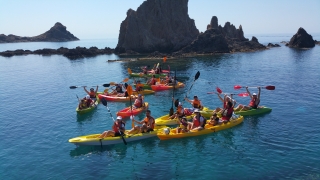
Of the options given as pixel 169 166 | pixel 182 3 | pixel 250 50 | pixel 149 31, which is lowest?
pixel 169 166

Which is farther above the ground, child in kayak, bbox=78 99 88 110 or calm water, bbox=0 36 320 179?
child in kayak, bbox=78 99 88 110

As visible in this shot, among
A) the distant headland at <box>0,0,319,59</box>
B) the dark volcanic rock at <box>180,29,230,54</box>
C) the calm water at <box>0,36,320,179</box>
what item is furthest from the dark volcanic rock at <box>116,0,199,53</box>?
the calm water at <box>0,36,320,179</box>

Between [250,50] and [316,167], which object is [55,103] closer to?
[316,167]

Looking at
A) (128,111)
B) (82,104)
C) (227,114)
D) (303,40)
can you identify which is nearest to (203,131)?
(227,114)

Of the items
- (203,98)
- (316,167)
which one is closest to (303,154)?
(316,167)

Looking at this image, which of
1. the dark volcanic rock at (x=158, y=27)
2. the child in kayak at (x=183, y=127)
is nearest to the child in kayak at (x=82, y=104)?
the child in kayak at (x=183, y=127)

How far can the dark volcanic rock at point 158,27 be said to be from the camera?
3098 inches

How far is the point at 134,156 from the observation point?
1695 cm

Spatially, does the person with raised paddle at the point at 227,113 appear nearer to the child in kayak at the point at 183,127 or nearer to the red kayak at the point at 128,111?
the child in kayak at the point at 183,127

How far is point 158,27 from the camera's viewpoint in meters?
79.4

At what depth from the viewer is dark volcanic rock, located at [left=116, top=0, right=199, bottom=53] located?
7869 centimetres

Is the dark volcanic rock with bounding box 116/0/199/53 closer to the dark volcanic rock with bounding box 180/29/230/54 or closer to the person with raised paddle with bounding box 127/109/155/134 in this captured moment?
the dark volcanic rock with bounding box 180/29/230/54

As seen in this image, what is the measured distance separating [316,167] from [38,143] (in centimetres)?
1710

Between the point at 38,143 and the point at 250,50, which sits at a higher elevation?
the point at 250,50
